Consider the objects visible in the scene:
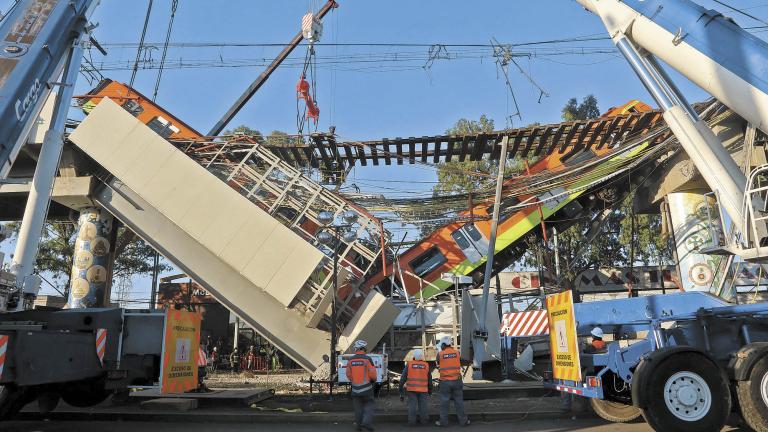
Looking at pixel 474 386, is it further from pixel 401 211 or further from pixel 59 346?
pixel 59 346

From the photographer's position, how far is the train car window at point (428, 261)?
61.6 feet

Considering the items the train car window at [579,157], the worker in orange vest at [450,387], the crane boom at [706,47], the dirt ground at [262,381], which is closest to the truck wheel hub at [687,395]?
the worker in orange vest at [450,387]

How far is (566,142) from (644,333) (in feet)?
32.5

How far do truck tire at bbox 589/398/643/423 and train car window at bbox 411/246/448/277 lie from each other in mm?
9822

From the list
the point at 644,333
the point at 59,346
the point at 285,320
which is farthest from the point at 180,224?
the point at 644,333

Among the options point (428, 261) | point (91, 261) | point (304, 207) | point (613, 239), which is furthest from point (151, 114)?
point (613, 239)

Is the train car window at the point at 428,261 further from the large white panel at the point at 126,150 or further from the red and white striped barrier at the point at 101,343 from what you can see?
the red and white striped barrier at the point at 101,343

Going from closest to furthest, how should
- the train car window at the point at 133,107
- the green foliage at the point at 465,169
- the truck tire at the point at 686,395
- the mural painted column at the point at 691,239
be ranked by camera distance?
the truck tire at the point at 686,395 → the mural painted column at the point at 691,239 → the train car window at the point at 133,107 → the green foliage at the point at 465,169

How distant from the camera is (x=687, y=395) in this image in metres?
7.51

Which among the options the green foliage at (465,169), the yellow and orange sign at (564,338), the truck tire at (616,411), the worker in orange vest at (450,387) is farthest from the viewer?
the green foliage at (465,169)

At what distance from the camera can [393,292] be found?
18.2 metres

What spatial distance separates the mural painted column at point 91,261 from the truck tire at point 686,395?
61.8 ft

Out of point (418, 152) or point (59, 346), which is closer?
point (59, 346)

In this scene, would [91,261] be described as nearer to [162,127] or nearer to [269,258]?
[162,127]
